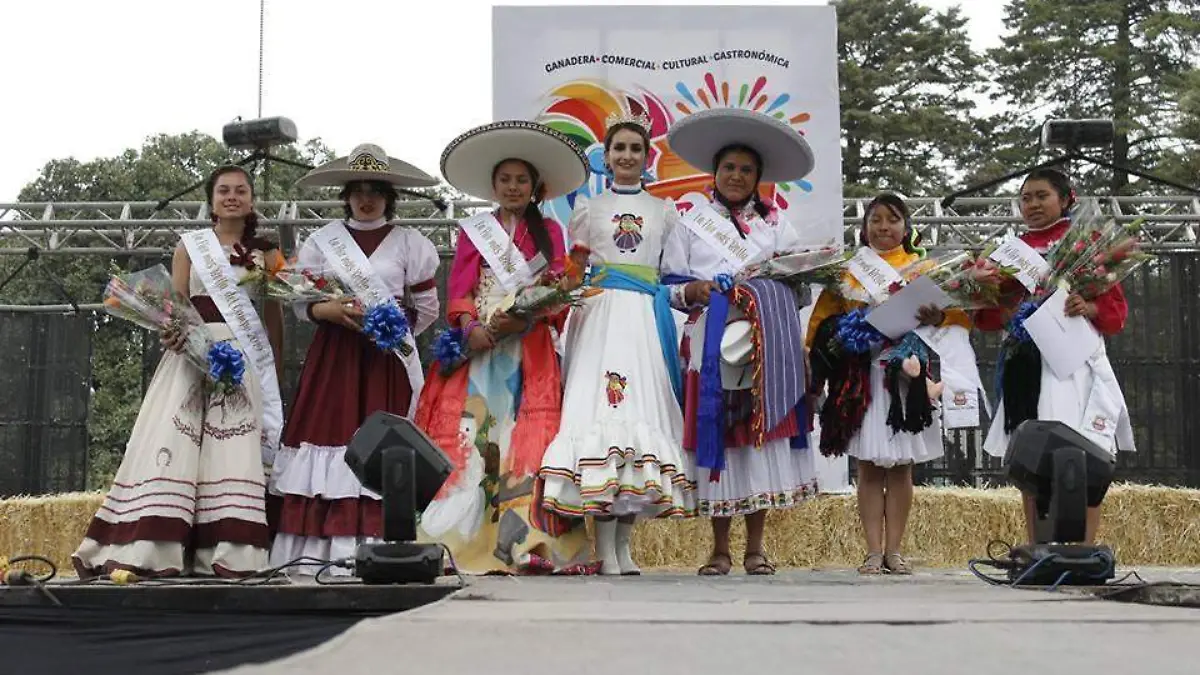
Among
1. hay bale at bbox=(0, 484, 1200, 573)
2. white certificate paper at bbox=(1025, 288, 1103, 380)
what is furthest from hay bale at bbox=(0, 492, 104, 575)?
white certificate paper at bbox=(1025, 288, 1103, 380)

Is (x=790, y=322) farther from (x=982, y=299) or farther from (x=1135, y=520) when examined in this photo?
(x=1135, y=520)

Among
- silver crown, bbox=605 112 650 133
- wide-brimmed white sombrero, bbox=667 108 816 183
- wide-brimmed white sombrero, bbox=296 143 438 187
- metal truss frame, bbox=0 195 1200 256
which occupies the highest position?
metal truss frame, bbox=0 195 1200 256

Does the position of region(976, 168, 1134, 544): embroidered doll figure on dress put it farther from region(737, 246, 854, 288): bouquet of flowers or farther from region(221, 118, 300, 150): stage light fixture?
region(221, 118, 300, 150): stage light fixture

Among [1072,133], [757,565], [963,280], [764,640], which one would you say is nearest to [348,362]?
[757,565]

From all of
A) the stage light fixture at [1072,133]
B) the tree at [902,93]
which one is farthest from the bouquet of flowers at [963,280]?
the tree at [902,93]

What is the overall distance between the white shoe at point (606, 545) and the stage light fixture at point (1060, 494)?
1.68 meters

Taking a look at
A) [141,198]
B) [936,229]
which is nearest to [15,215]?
[936,229]

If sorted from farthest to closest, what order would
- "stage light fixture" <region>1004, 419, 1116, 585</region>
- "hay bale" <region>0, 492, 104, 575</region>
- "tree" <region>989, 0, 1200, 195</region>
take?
1. "tree" <region>989, 0, 1200, 195</region>
2. "hay bale" <region>0, 492, 104, 575</region>
3. "stage light fixture" <region>1004, 419, 1116, 585</region>

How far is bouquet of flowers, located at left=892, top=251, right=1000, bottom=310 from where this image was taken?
4.95 m

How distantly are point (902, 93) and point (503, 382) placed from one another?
67.8 feet

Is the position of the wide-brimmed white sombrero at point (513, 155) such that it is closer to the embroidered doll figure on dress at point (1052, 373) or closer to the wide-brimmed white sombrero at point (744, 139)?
the wide-brimmed white sombrero at point (744, 139)

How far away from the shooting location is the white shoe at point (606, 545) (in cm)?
504

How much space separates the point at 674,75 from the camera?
23.0 feet

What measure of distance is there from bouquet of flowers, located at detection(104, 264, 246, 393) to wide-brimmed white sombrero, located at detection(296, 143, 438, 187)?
0.80m
